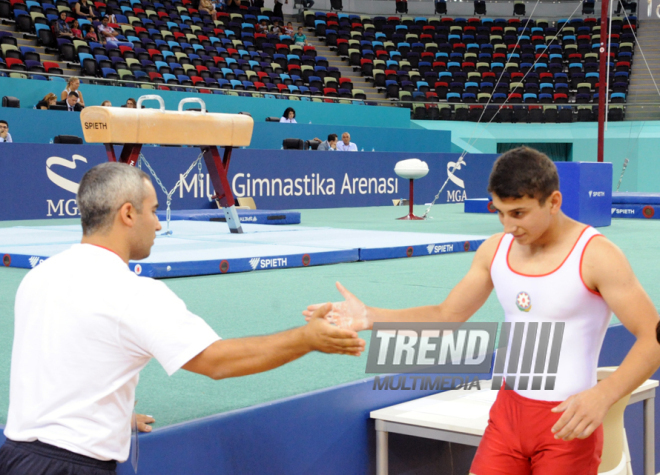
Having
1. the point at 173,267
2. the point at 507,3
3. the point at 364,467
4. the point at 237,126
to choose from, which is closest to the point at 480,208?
the point at 237,126

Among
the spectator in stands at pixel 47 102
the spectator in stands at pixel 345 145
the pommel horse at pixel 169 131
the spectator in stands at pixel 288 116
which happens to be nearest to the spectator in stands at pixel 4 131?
the spectator in stands at pixel 47 102

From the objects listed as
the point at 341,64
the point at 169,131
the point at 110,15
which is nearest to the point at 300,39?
the point at 341,64

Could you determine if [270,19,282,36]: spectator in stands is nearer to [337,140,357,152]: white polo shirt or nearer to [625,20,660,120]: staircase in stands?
[337,140,357,152]: white polo shirt

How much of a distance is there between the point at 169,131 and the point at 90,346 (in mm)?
4711

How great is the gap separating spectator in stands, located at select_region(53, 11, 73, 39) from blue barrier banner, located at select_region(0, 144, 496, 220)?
14.1 ft

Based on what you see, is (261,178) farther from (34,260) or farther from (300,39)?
(300,39)

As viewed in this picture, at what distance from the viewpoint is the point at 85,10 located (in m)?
15.3

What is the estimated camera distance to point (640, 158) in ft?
57.6

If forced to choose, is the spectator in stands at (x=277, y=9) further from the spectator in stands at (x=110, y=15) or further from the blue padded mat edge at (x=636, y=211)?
the blue padded mat edge at (x=636, y=211)

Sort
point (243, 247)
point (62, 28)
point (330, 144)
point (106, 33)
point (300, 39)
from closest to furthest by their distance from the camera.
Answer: point (243, 247)
point (330, 144)
point (62, 28)
point (106, 33)
point (300, 39)

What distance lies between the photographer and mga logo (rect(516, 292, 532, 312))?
5.74ft

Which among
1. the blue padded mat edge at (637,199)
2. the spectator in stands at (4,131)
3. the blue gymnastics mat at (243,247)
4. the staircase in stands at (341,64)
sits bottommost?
the blue padded mat edge at (637,199)

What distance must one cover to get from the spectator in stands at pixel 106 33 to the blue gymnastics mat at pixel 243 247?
8.40m

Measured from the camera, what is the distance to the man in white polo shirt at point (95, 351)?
1.48m
